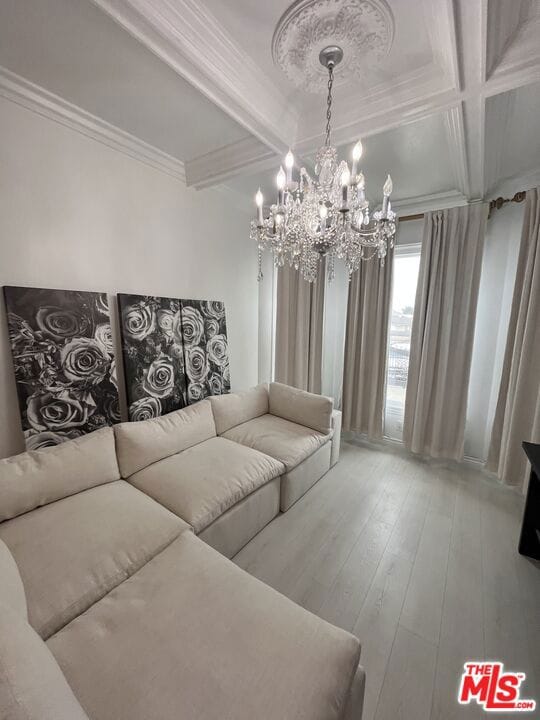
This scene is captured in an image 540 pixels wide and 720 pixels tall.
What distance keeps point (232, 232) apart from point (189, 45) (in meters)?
1.74

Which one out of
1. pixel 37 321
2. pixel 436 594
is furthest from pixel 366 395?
pixel 37 321

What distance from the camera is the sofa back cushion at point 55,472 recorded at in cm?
134

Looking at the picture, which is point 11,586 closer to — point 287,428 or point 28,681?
point 28,681

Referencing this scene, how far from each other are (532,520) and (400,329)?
1857 millimetres

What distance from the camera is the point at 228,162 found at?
209cm

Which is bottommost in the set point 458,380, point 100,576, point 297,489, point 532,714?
point 532,714

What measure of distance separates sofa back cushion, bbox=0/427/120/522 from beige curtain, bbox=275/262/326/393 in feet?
7.27

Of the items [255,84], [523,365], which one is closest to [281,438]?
[523,365]

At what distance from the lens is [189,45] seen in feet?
3.90

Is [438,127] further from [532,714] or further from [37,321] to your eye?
[532,714]

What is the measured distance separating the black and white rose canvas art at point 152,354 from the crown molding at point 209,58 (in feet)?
4.43

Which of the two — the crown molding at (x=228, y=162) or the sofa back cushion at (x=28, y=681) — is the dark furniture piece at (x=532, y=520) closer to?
the sofa back cushion at (x=28, y=681)

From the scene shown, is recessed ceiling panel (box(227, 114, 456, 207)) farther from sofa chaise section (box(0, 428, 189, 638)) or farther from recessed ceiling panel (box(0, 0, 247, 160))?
sofa chaise section (box(0, 428, 189, 638))

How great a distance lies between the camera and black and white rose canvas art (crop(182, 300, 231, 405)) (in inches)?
98.3
